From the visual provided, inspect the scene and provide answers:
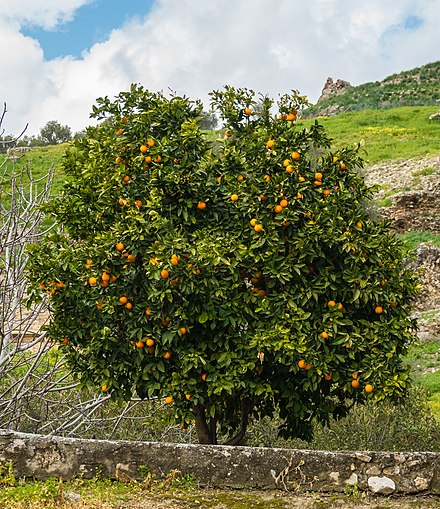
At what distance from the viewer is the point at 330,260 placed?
601cm

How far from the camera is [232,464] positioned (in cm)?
495

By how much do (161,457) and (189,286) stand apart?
1.32 m

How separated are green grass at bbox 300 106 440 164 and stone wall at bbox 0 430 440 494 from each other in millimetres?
20761

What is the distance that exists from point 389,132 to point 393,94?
58.1ft

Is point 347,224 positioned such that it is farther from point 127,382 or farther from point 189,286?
point 127,382

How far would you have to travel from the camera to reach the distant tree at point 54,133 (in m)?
53.5

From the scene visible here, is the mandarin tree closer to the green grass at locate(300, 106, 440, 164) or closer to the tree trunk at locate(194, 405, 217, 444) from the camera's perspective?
the tree trunk at locate(194, 405, 217, 444)

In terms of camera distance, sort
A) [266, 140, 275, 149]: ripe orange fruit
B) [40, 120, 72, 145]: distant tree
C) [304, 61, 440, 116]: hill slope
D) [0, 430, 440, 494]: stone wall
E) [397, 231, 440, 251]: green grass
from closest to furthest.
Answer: [0, 430, 440, 494]: stone wall → [266, 140, 275, 149]: ripe orange fruit → [397, 231, 440, 251]: green grass → [304, 61, 440, 116]: hill slope → [40, 120, 72, 145]: distant tree

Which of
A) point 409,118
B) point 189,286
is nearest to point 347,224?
point 189,286

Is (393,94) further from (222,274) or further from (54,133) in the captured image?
(222,274)

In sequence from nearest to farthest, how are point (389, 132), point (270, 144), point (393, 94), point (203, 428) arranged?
point (270, 144) < point (203, 428) < point (389, 132) < point (393, 94)

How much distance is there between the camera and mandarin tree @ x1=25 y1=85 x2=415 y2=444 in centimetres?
571

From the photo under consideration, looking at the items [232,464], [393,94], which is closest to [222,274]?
[232,464]

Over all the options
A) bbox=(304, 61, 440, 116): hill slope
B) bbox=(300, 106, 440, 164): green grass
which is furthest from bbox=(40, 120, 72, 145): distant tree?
bbox=(300, 106, 440, 164): green grass
